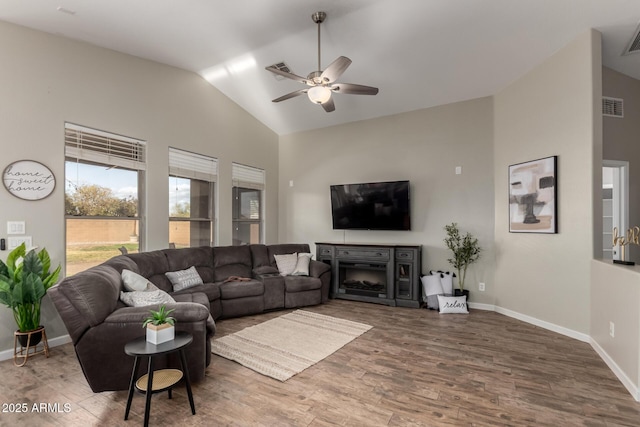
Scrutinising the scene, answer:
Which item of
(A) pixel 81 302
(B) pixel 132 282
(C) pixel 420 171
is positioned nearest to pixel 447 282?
(C) pixel 420 171

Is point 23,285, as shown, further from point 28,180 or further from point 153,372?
point 153,372

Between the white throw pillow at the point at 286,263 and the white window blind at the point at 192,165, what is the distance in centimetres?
174

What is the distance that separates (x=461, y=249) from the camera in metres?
4.75

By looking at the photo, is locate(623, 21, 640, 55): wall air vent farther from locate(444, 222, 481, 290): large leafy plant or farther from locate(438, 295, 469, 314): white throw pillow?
Result: locate(438, 295, 469, 314): white throw pillow

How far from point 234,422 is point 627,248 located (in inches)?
208

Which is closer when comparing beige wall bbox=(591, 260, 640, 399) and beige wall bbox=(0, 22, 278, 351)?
beige wall bbox=(591, 260, 640, 399)

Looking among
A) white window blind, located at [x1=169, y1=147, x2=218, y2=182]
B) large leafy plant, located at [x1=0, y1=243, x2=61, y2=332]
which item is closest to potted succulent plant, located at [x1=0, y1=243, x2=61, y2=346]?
large leafy plant, located at [x1=0, y1=243, x2=61, y2=332]

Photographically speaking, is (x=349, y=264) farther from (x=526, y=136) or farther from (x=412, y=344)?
(x=526, y=136)

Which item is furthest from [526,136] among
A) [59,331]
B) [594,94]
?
[59,331]

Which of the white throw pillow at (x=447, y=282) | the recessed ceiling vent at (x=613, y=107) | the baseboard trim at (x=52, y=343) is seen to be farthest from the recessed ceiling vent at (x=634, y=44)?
the baseboard trim at (x=52, y=343)

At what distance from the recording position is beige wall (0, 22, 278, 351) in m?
3.15

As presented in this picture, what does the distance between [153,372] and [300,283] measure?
2.83 metres

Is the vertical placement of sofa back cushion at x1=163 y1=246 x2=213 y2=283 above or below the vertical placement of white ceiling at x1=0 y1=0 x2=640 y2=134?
below

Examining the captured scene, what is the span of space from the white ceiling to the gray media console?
8.11 feet
